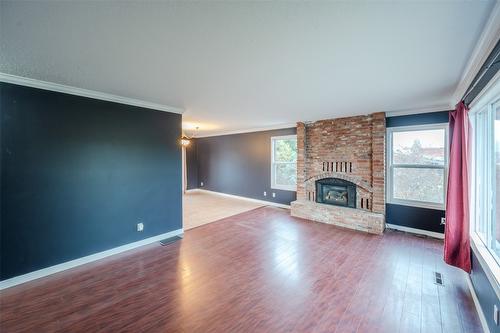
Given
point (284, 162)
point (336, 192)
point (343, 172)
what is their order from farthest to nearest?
1. point (284, 162)
2. point (336, 192)
3. point (343, 172)

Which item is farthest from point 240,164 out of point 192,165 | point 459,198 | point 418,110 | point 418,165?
point 459,198

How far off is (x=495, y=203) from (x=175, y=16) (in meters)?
3.42

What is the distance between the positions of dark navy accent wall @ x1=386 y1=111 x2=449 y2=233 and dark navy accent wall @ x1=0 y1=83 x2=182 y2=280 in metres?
4.61

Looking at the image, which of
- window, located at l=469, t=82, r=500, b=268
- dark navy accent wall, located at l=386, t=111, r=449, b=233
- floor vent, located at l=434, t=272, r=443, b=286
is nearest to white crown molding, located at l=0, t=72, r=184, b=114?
window, located at l=469, t=82, r=500, b=268

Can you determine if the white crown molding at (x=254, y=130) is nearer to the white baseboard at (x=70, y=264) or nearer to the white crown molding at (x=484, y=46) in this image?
the white crown molding at (x=484, y=46)

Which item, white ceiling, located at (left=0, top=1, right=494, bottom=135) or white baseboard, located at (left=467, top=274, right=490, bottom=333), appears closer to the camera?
white ceiling, located at (left=0, top=1, right=494, bottom=135)

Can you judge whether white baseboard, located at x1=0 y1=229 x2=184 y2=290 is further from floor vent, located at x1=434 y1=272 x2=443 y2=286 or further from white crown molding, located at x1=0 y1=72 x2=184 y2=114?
floor vent, located at x1=434 y1=272 x2=443 y2=286

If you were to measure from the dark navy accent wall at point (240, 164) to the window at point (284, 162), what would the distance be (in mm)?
134

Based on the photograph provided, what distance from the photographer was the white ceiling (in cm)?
139

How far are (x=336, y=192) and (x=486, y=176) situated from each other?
282cm

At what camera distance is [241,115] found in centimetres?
477

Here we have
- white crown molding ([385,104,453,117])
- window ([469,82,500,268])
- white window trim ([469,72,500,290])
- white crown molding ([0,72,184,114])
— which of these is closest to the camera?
white window trim ([469,72,500,290])

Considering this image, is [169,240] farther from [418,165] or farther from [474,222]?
[418,165]

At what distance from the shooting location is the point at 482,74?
182 centimetres
